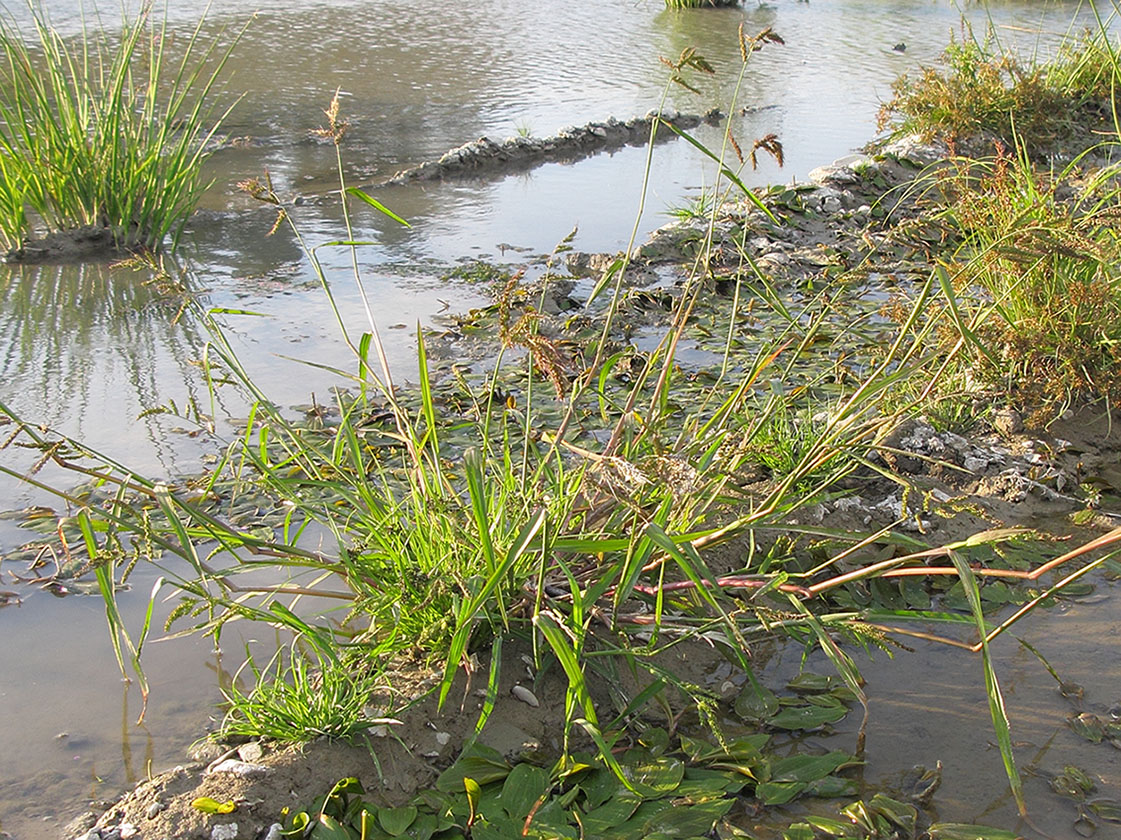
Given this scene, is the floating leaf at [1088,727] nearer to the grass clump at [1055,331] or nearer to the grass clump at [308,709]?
the grass clump at [1055,331]

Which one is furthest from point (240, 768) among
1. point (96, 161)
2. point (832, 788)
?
point (96, 161)

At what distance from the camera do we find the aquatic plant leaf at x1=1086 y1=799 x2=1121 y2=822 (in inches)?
72.7

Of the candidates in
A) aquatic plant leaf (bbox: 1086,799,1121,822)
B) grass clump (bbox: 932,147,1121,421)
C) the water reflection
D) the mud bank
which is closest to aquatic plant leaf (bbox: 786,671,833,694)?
aquatic plant leaf (bbox: 1086,799,1121,822)

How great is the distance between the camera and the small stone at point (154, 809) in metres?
1.76

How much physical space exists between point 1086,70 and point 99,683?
816 cm

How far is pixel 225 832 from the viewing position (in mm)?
1729

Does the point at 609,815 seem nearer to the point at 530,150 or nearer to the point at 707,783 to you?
the point at 707,783

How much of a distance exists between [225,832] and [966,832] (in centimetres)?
129

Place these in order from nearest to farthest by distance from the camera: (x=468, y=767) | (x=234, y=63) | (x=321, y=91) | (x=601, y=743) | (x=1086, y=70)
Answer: (x=601, y=743)
(x=468, y=767)
(x=1086, y=70)
(x=321, y=91)
(x=234, y=63)

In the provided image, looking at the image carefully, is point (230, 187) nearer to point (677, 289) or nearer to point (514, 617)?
point (677, 289)

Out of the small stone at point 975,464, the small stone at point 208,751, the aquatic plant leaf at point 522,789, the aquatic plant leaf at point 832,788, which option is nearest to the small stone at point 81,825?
the small stone at point 208,751

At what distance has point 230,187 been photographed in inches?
257

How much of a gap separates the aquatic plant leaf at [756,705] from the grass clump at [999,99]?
5.73 meters

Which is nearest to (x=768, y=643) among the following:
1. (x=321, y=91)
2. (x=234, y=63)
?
(x=321, y=91)
